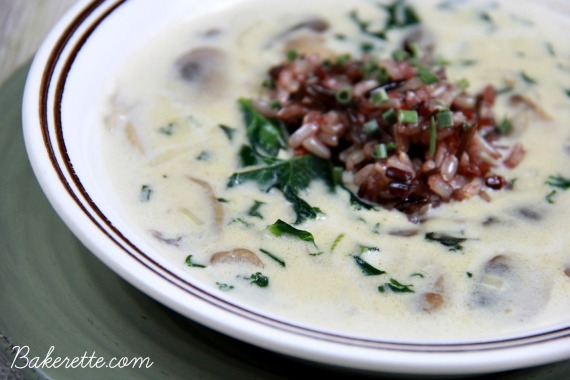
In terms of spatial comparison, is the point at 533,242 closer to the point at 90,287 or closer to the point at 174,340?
the point at 174,340

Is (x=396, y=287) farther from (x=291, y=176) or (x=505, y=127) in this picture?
→ (x=505, y=127)

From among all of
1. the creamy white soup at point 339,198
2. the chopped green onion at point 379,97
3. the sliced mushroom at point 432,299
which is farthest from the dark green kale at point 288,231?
the chopped green onion at point 379,97

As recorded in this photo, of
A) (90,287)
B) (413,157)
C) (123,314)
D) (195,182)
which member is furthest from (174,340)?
(413,157)

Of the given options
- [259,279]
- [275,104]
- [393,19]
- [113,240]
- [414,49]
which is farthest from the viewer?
[393,19]

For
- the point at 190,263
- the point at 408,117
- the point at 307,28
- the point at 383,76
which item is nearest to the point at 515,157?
the point at 408,117

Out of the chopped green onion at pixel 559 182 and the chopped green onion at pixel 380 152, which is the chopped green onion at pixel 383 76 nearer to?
the chopped green onion at pixel 380 152
